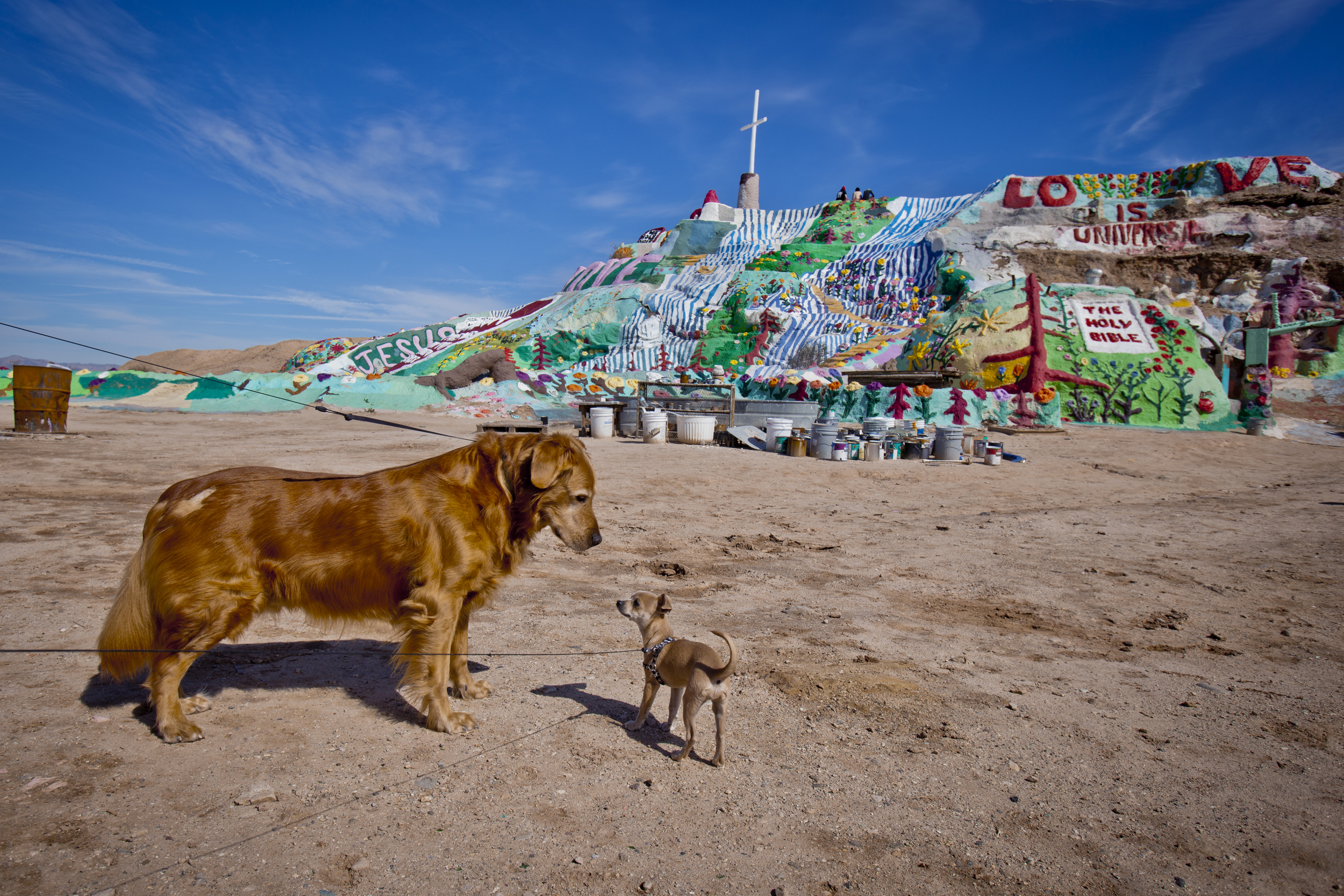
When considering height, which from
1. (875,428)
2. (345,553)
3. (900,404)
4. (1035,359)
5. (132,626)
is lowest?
(132,626)

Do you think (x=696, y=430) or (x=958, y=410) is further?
(x=958, y=410)

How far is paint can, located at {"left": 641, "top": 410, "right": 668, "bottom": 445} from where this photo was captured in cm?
1514

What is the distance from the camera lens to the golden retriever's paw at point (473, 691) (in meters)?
3.21

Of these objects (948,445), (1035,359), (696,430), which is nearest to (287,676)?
(696,430)

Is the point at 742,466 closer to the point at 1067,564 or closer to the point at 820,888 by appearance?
the point at 1067,564

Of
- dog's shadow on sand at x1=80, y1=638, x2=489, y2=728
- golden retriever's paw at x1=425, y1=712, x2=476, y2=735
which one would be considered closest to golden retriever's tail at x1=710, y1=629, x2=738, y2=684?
golden retriever's paw at x1=425, y1=712, x2=476, y2=735

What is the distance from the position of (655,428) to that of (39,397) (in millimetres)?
11881

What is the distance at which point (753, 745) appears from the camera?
2.87m

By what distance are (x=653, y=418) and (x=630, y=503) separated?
6.80 m

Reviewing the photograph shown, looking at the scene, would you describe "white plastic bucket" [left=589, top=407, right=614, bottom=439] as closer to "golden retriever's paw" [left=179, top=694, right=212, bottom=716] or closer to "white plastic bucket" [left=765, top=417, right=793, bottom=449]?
"white plastic bucket" [left=765, top=417, right=793, bottom=449]

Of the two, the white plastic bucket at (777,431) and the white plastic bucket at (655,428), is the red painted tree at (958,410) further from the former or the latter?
the white plastic bucket at (655,428)

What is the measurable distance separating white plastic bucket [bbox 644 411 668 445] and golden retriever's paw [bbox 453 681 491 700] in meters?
11.8

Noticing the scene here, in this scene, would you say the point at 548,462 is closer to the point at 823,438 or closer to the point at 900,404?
the point at 823,438

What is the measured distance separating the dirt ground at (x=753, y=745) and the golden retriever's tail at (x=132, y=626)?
0.27m
